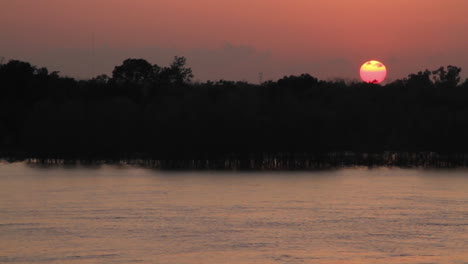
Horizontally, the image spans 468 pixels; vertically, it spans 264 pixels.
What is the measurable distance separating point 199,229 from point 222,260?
22.3 ft

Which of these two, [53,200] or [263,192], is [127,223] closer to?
[53,200]

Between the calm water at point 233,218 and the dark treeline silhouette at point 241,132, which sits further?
the dark treeline silhouette at point 241,132

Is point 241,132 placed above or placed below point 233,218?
above

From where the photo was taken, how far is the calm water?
28219 mm

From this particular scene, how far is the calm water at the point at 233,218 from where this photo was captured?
28219 mm

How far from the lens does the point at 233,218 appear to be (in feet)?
122

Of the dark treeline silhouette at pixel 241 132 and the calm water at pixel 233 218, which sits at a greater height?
the dark treeline silhouette at pixel 241 132

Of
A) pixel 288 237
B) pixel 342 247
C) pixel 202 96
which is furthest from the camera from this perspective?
pixel 202 96

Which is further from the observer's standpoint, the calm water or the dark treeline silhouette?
the dark treeline silhouette

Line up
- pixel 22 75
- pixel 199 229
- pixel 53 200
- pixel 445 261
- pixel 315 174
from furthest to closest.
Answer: pixel 22 75 → pixel 315 174 → pixel 53 200 → pixel 199 229 → pixel 445 261

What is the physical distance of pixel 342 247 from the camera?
29609 millimetres

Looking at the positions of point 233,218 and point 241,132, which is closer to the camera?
point 233,218

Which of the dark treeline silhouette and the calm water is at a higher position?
the dark treeline silhouette

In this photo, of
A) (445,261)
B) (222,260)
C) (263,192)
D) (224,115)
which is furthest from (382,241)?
(224,115)
